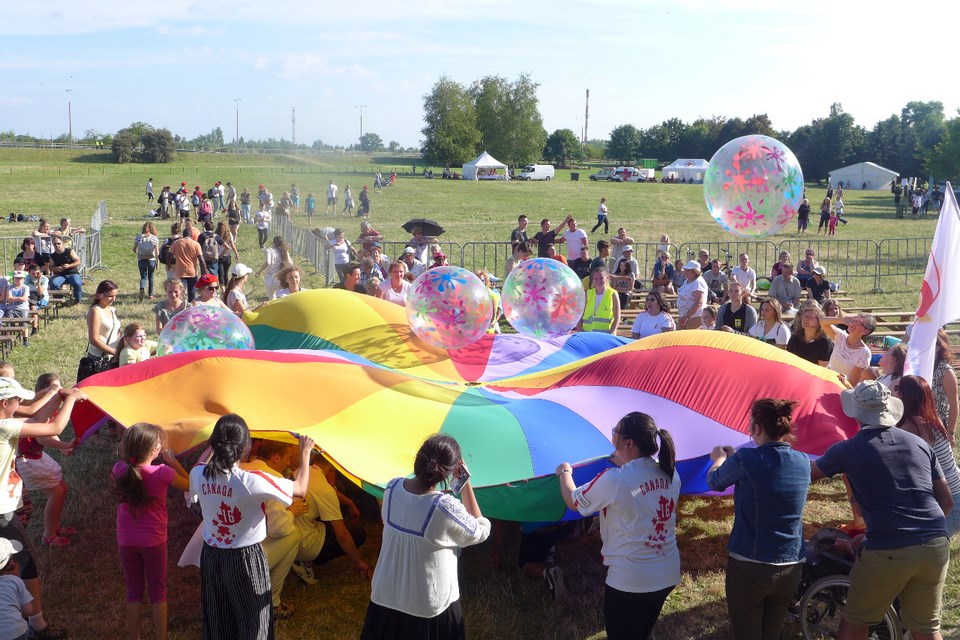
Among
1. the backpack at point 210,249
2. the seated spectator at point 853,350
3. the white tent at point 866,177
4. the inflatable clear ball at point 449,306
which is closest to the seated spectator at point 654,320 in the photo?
the seated spectator at point 853,350

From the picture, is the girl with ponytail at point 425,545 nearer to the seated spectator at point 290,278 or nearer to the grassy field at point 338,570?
the grassy field at point 338,570

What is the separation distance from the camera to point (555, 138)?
8806 centimetres

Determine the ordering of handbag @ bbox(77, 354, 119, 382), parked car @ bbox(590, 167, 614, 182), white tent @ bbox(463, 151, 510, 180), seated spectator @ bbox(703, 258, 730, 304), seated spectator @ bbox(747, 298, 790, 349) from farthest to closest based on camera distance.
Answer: parked car @ bbox(590, 167, 614, 182)
white tent @ bbox(463, 151, 510, 180)
seated spectator @ bbox(703, 258, 730, 304)
seated spectator @ bbox(747, 298, 790, 349)
handbag @ bbox(77, 354, 119, 382)

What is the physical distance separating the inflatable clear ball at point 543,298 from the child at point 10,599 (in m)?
4.23

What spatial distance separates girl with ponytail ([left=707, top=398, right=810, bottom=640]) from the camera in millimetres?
3875

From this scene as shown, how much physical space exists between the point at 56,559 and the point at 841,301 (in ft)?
42.2

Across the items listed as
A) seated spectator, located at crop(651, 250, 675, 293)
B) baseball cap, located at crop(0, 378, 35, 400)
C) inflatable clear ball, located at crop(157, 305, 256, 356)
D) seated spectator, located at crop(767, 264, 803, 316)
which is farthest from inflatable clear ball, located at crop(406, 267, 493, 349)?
seated spectator, located at crop(651, 250, 675, 293)

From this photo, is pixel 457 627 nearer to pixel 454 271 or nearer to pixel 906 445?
pixel 906 445

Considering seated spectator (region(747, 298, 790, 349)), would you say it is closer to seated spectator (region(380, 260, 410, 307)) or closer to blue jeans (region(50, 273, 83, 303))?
seated spectator (region(380, 260, 410, 307))

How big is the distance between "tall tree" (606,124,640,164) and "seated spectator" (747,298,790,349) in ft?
271

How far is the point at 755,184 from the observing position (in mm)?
6914

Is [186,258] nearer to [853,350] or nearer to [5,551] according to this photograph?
[5,551]

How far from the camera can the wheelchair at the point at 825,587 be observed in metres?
4.56

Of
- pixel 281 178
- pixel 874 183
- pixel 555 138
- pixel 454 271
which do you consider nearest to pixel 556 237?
pixel 454 271
